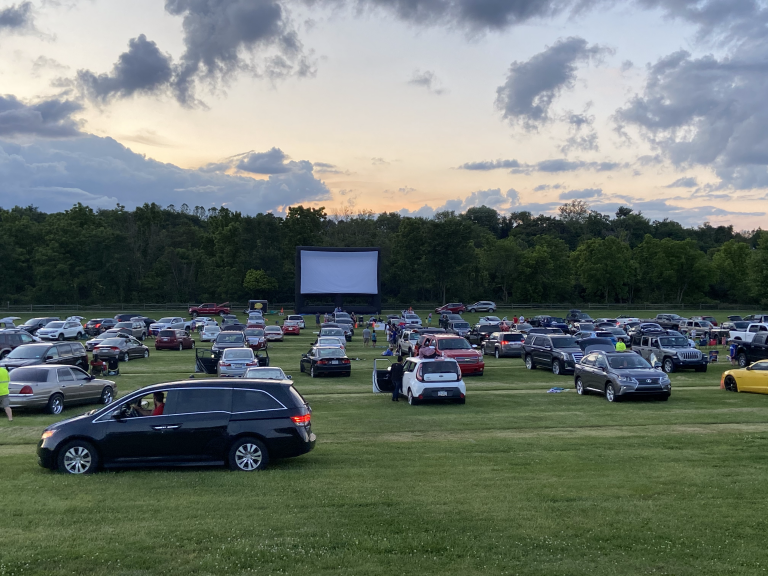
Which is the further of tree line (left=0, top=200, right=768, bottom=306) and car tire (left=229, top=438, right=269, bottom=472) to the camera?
tree line (left=0, top=200, right=768, bottom=306)

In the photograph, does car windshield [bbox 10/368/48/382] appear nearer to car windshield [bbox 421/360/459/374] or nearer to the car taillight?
car windshield [bbox 421/360/459/374]

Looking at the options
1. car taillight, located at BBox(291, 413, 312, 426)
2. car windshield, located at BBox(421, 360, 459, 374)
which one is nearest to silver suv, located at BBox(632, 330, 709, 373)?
car windshield, located at BBox(421, 360, 459, 374)

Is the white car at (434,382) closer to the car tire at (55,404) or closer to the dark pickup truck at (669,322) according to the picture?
the car tire at (55,404)

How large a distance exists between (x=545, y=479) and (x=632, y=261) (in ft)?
356

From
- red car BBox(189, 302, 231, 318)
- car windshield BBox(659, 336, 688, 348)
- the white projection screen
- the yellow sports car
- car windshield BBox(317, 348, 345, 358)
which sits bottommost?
the yellow sports car

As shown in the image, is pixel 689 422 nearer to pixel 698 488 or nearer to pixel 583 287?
pixel 698 488

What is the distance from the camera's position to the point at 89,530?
8203mm

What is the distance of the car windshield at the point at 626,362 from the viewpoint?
872 inches

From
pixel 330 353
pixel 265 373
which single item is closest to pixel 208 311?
pixel 330 353

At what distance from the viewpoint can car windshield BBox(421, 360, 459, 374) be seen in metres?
21.4

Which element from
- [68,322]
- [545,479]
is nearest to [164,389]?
[545,479]

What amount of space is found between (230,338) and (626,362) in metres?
21.2

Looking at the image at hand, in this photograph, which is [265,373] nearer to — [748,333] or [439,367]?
[439,367]

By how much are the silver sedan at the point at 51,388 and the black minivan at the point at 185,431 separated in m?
8.29
